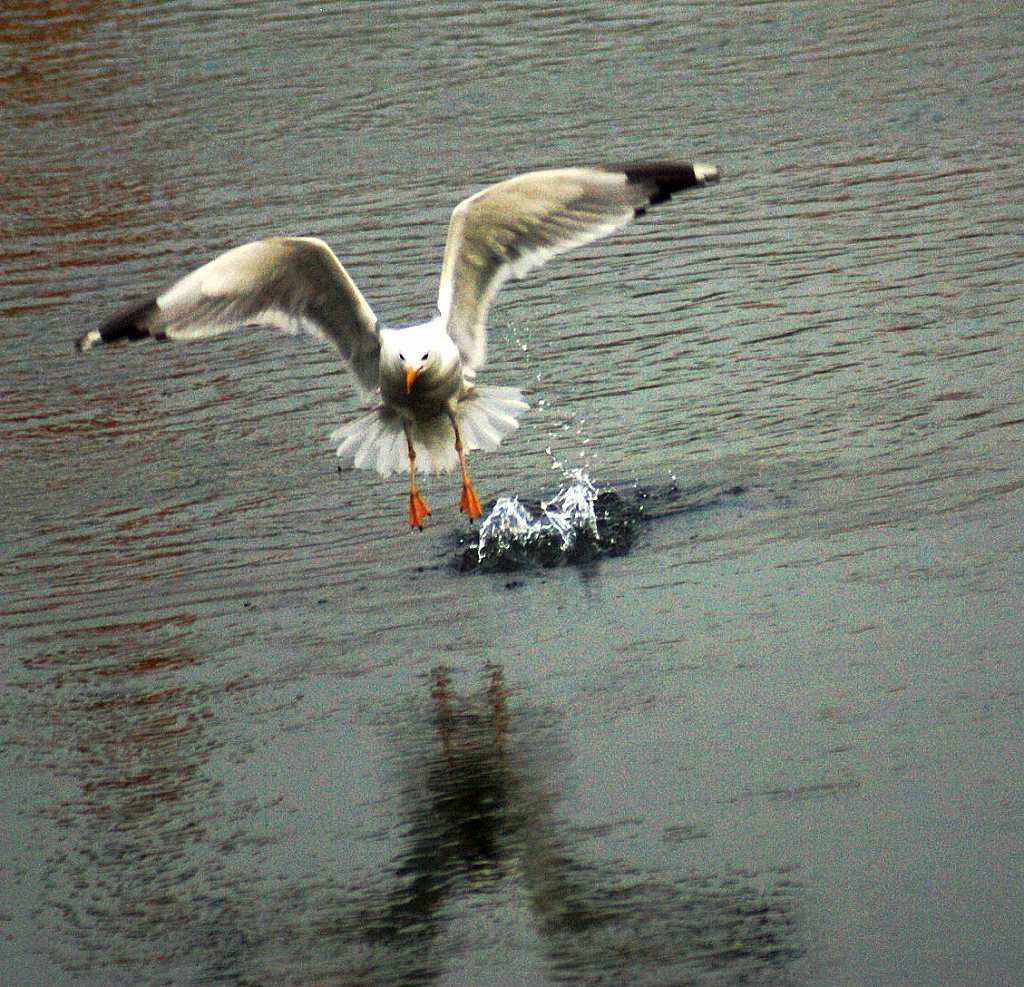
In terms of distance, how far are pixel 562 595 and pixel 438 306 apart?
1.62 metres

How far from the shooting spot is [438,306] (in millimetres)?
8258

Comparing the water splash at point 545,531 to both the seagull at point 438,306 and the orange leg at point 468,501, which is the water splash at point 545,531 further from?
the seagull at point 438,306

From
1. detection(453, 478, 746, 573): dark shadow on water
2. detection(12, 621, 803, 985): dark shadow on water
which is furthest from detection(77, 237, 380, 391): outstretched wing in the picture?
detection(12, 621, 803, 985): dark shadow on water

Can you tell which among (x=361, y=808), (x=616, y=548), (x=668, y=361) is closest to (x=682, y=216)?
(x=668, y=361)

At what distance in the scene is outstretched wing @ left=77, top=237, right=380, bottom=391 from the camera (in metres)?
7.98

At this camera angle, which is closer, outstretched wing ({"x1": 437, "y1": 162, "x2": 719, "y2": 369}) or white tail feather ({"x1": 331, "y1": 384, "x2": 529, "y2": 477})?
outstretched wing ({"x1": 437, "y1": 162, "x2": 719, "y2": 369})

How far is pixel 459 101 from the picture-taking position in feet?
52.8

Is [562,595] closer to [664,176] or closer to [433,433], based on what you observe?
[433,433]

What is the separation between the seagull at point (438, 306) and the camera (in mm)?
8000

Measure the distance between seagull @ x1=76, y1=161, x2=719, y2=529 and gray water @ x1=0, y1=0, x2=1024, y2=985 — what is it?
1.07 ft

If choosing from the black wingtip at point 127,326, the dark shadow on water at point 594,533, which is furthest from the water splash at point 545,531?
the black wingtip at point 127,326

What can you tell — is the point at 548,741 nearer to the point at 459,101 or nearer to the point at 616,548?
the point at 616,548

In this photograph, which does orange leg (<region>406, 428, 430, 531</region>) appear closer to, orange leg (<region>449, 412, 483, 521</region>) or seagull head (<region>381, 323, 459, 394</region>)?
orange leg (<region>449, 412, 483, 521</region>)

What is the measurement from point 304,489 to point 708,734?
3393 mm
